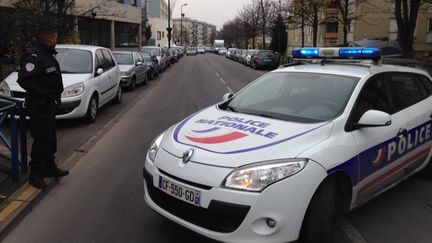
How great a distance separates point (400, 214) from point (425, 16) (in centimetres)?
3839

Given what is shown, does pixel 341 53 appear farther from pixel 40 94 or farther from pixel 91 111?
pixel 91 111

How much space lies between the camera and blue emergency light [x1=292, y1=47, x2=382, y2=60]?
16.6 ft

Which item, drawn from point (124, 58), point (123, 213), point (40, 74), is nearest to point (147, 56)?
point (124, 58)

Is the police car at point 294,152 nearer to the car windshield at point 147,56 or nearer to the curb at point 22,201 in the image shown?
the curb at point 22,201

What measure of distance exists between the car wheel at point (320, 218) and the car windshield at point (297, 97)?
85 centimetres

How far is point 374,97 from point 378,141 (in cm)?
55

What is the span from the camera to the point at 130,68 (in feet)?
54.8

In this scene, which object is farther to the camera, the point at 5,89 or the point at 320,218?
the point at 5,89

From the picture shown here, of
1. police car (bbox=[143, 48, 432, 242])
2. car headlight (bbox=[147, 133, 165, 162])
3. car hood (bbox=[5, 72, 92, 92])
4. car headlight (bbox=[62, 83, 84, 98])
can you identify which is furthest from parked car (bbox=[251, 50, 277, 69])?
car headlight (bbox=[147, 133, 165, 162])

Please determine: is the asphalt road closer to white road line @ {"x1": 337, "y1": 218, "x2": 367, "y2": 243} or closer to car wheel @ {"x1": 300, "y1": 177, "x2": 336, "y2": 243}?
white road line @ {"x1": 337, "y1": 218, "x2": 367, "y2": 243}

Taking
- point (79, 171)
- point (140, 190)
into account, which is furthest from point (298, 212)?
point (79, 171)

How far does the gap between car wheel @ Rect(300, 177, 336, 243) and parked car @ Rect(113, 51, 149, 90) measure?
13481 millimetres

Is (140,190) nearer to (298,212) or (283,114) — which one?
(283,114)

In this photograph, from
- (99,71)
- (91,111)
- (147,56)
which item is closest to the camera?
(91,111)
